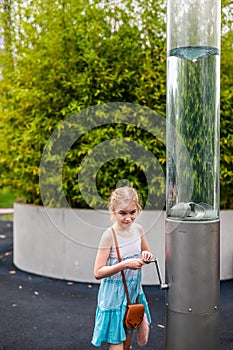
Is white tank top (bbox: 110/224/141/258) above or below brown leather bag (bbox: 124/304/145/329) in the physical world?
above

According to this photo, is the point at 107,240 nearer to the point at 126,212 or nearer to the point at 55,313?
the point at 126,212

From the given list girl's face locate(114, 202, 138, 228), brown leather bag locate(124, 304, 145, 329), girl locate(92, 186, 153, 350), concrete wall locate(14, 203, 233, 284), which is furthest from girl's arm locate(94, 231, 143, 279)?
concrete wall locate(14, 203, 233, 284)

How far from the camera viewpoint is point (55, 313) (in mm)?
4656

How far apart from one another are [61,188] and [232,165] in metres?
2.07

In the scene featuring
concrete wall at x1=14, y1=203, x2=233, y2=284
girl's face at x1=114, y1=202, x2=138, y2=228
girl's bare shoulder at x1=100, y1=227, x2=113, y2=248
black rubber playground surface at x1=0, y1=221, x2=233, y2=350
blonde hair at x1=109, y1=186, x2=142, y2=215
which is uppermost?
blonde hair at x1=109, y1=186, x2=142, y2=215

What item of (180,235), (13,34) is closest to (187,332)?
(180,235)

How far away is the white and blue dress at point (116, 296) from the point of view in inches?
112

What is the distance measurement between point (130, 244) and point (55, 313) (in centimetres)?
207

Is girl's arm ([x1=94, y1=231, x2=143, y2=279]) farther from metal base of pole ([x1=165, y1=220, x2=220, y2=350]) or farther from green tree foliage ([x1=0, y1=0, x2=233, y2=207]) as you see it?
green tree foliage ([x1=0, y1=0, x2=233, y2=207])

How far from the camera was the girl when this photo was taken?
277 centimetres

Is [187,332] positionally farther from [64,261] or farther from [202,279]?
[64,261]

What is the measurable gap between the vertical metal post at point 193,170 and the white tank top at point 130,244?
25cm

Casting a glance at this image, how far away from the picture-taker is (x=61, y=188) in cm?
582

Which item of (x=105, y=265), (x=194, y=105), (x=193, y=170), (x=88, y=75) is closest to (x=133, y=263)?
(x=105, y=265)
